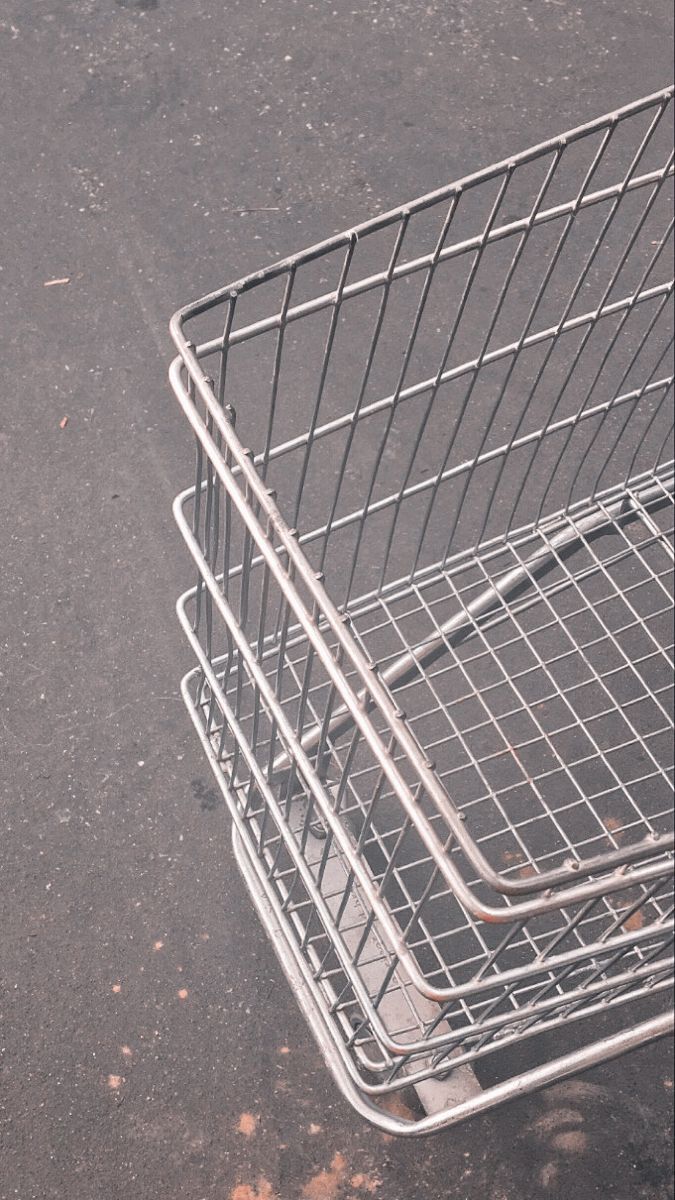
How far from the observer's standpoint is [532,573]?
2.06 meters

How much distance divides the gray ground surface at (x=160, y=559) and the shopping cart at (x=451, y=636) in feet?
0.45

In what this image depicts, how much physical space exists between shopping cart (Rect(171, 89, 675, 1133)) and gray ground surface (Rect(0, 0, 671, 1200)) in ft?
0.45

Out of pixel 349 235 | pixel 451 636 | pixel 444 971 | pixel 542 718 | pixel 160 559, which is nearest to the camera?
pixel 349 235

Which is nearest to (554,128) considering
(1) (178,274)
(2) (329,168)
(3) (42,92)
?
(2) (329,168)

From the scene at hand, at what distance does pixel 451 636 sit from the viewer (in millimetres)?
2025

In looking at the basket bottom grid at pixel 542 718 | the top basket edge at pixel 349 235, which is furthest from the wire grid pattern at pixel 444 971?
the top basket edge at pixel 349 235

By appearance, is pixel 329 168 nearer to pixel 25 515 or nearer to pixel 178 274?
pixel 178 274

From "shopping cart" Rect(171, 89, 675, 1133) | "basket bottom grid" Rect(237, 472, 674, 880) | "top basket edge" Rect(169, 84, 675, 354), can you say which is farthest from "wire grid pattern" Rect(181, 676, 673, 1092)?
"top basket edge" Rect(169, 84, 675, 354)

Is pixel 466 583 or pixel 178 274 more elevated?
pixel 178 274

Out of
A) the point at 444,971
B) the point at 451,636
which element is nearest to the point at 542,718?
the point at 451,636

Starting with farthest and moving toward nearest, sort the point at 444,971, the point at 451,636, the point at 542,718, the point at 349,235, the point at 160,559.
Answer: the point at 160,559 → the point at 542,718 → the point at 451,636 → the point at 444,971 → the point at 349,235

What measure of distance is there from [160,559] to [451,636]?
3.00 ft

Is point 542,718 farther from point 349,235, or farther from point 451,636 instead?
point 349,235

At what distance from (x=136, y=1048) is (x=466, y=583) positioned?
118 cm
